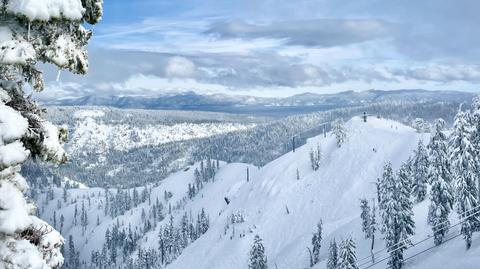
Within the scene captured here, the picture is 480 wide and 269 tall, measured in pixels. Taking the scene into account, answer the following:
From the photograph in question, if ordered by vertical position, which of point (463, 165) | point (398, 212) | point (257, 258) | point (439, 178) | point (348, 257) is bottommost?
point (257, 258)

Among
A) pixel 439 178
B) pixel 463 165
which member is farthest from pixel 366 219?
pixel 463 165

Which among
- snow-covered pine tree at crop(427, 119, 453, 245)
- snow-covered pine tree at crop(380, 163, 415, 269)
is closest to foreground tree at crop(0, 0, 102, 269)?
snow-covered pine tree at crop(427, 119, 453, 245)

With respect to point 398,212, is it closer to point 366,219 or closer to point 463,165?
point 463,165

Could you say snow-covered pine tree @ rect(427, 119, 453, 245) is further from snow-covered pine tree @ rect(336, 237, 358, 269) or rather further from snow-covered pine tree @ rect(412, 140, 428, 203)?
snow-covered pine tree @ rect(412, 140, 428, 203)

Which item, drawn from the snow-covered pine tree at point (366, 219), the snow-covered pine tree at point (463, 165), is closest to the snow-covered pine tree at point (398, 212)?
the snow-covered pine tree at point (463, 165)

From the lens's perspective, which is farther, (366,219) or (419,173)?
(366,219)

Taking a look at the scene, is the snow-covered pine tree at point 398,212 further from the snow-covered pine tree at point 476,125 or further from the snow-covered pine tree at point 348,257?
the snow-covered pine tree at point 476,125

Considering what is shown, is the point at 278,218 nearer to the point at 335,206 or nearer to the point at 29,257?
the point at 335,206
